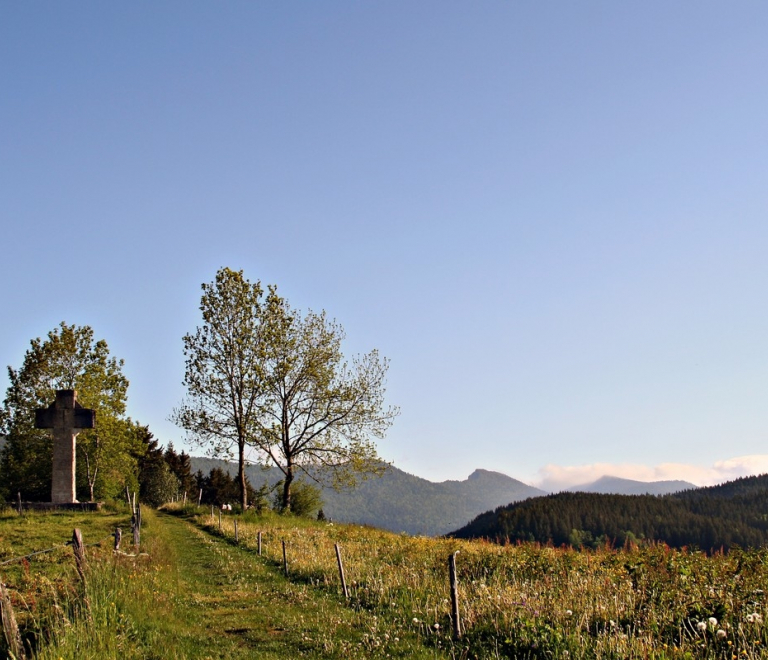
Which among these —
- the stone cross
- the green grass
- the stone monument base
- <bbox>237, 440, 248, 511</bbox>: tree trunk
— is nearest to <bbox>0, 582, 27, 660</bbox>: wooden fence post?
the green grass

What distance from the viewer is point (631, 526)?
13575cm

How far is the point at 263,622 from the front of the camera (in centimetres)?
1323

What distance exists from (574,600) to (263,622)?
6.29 meters

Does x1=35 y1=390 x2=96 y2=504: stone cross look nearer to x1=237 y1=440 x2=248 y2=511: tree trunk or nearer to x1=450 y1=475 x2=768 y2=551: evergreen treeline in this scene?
x1=237 y1=440 x2=248 y2=511: tree trunk

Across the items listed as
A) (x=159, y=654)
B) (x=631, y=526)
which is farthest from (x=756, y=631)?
(x=631, y=526)

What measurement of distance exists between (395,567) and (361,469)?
26432 millimetres

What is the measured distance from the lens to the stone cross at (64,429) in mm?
34562

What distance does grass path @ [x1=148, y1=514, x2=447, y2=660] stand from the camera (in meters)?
10.8

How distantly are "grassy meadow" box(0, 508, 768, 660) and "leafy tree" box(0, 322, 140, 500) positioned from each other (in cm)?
3333

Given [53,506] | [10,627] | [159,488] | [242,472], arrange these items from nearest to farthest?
[10,627]
[53,506]
[242,472]
[159,488]

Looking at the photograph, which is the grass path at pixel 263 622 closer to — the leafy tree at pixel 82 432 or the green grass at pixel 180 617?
the green grass at pixel 180 617

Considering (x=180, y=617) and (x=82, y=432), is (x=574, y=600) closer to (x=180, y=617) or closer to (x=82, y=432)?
(x=180, y=617)

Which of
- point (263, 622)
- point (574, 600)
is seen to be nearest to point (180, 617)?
point (263, 622)

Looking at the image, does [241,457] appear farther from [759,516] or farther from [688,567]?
[759,516]
